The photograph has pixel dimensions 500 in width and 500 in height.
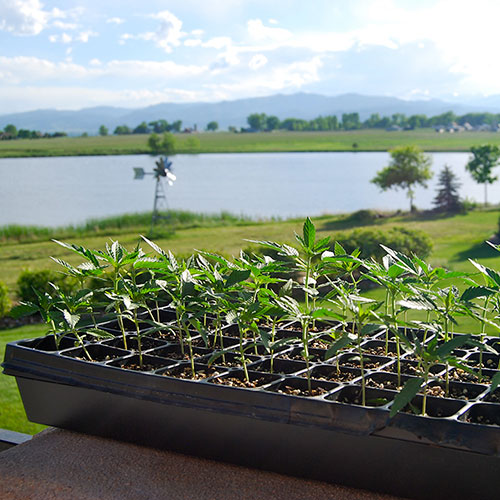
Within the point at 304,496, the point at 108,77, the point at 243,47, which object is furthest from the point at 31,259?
the point at 304,496

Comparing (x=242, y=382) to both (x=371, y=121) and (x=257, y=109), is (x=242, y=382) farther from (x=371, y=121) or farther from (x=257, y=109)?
(x=257, y=109)

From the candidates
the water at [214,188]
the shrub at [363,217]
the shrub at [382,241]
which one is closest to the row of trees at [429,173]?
the water at [214,188]

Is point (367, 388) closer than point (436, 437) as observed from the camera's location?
No

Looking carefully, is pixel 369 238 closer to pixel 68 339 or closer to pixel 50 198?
pixel 68 339

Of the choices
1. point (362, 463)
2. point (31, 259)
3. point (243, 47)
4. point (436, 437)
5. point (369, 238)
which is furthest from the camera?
point (31, 259)

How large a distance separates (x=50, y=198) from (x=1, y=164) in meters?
1.22

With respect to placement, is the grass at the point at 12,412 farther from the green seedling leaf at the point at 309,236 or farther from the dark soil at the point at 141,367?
the green seedling leaf at the point at 309,236

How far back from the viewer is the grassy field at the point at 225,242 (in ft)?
13.5

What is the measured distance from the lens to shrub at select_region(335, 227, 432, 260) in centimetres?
475

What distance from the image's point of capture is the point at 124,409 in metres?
1.25

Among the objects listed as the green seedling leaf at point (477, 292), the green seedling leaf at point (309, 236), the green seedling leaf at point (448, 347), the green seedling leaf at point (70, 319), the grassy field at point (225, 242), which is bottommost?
the grassy field at point (225, 242)

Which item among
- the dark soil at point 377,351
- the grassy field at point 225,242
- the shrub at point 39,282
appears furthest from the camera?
the shrub at point 39,282

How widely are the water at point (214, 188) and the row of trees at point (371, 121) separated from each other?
80 centimetres

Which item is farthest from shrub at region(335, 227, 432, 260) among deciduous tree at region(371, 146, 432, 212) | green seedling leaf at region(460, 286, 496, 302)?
deciduous tree at region(371, 146, 432, 212)
